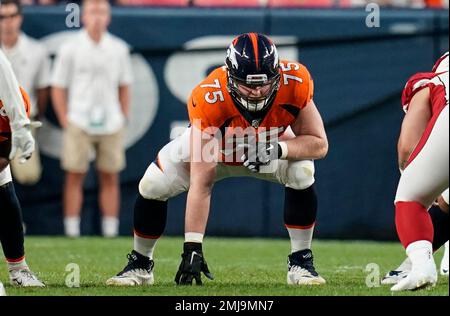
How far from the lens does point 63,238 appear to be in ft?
31.0

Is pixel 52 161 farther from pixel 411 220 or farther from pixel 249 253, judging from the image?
pixel 411 220

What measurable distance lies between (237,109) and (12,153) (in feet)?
3.95

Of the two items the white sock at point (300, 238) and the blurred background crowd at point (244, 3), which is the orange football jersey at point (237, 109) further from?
the blurred background crowd at point (244, 3)

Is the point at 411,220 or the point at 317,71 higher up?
the point at 317,71

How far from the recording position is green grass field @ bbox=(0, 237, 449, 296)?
5406 millimetres

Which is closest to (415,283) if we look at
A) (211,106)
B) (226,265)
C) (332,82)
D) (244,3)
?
(211,106)

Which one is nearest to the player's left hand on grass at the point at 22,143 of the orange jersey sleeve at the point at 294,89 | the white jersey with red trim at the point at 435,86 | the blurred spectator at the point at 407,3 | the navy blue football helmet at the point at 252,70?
the navy blue football helmet at the point at 252,70

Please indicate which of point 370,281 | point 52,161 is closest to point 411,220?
point 370,281

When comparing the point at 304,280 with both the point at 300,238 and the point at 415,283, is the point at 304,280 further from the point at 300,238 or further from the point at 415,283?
the point at 415,283

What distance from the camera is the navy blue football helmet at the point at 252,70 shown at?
5.48 meters

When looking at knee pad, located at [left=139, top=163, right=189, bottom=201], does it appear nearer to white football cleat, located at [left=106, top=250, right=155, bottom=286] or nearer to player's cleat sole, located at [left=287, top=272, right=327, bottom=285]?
white football cleat, located at [left=106, top=250, right=155, bottom=286]

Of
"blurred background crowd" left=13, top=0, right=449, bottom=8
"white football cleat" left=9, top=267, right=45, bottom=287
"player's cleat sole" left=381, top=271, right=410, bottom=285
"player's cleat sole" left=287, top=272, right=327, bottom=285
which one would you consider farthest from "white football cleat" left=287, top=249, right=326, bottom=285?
"blurred background crowd" left=13, top=0, right=449, bottom=8

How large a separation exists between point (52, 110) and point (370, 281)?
4.66 m

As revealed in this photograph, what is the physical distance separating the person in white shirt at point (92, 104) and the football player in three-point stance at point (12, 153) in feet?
12.3
